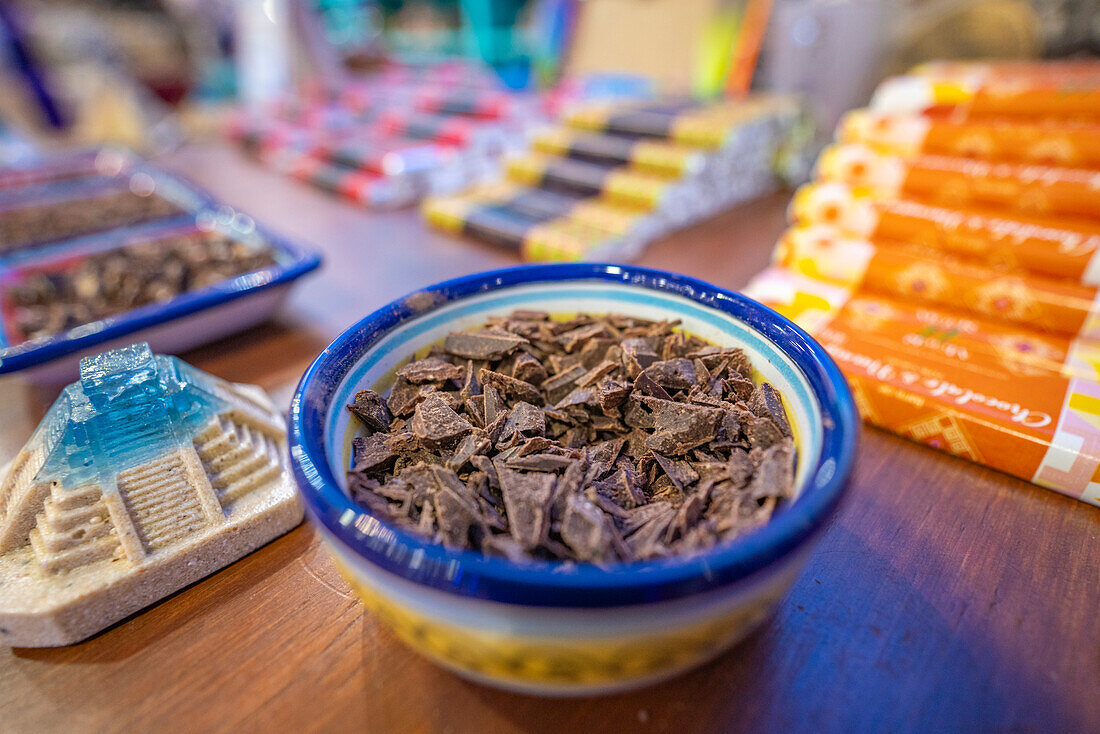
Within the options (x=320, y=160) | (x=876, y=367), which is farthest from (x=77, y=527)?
(x=320, y=160)

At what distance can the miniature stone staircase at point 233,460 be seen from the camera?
60 cm

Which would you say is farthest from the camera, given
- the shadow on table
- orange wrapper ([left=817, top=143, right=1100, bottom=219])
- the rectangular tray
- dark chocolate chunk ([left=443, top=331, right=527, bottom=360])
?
orange wrapper ([left=817, top=143, right=1100, bottom=219])

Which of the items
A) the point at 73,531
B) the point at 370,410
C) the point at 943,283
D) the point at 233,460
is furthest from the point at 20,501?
the point at 943,283

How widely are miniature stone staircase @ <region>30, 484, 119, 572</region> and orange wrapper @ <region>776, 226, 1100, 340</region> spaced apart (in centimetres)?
104

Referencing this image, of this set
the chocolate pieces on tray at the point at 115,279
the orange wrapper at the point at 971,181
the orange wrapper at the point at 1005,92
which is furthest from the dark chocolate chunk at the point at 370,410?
the orange wrapper at the point at 1005,92

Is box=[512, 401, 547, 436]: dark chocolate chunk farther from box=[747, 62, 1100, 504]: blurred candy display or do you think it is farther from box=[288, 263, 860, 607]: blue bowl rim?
box=[747, 62, 1100, 504]: blurred candy display

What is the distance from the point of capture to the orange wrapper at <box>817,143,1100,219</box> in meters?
0.94

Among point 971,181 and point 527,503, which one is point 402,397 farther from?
point 971,181

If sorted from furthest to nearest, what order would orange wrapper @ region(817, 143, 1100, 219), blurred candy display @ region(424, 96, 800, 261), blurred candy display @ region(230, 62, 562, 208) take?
blurred candy display @ region(230, 62, 562, 208), blurred candy display @ region(424, 96, 800, 261), orange wrapper @ region(817, 143, 1100, 219)

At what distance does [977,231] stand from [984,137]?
254mm

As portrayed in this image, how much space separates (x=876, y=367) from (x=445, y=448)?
1.87 feet

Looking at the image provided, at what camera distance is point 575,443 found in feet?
1.92

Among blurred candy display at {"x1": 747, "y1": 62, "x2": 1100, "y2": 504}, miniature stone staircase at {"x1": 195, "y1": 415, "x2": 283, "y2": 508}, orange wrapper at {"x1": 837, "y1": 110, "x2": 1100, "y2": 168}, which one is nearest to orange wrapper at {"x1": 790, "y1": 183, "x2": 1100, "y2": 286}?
blurred candy display at {"x1": 747, "y1": 62, "x2": 1100, "y2": 504}

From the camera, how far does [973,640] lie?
1.63 ft
